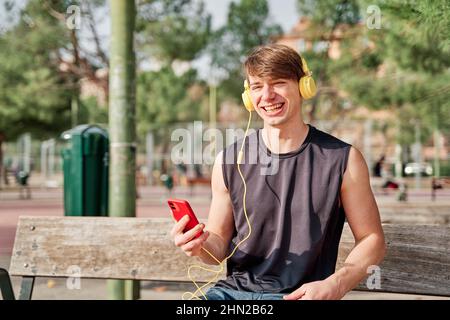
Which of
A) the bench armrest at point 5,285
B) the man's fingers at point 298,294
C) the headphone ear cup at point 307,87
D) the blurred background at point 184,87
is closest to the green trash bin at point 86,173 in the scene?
the bench armrest at point 5,285

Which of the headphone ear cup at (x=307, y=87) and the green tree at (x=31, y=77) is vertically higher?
the green tree at (x=31, y=77)

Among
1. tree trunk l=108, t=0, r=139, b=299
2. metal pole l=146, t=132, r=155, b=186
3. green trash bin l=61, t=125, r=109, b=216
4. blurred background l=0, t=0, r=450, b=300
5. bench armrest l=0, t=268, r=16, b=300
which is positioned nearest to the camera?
bench armrest l=0, t=268, r=16, b=300

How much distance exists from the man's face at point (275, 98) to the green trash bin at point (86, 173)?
160 inches

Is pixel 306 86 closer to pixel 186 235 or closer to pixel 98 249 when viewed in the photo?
pixel 186 235

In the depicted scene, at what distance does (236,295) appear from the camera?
238cm

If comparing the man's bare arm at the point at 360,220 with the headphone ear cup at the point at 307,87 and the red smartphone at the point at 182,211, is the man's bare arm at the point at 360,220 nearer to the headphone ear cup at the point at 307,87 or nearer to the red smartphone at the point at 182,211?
the headphone ear cup at the point at 307,87

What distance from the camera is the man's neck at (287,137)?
2414 mm

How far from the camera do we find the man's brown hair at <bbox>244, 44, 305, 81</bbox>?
2.35 m

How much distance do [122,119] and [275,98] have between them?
2583mm

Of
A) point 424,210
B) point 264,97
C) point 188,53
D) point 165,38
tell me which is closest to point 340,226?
point 264,97

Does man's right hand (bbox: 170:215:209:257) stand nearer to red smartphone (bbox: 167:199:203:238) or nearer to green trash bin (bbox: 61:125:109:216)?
red smartphone (bbox: 167:199:203:238)

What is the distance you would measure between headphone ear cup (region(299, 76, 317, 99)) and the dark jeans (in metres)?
0.70
